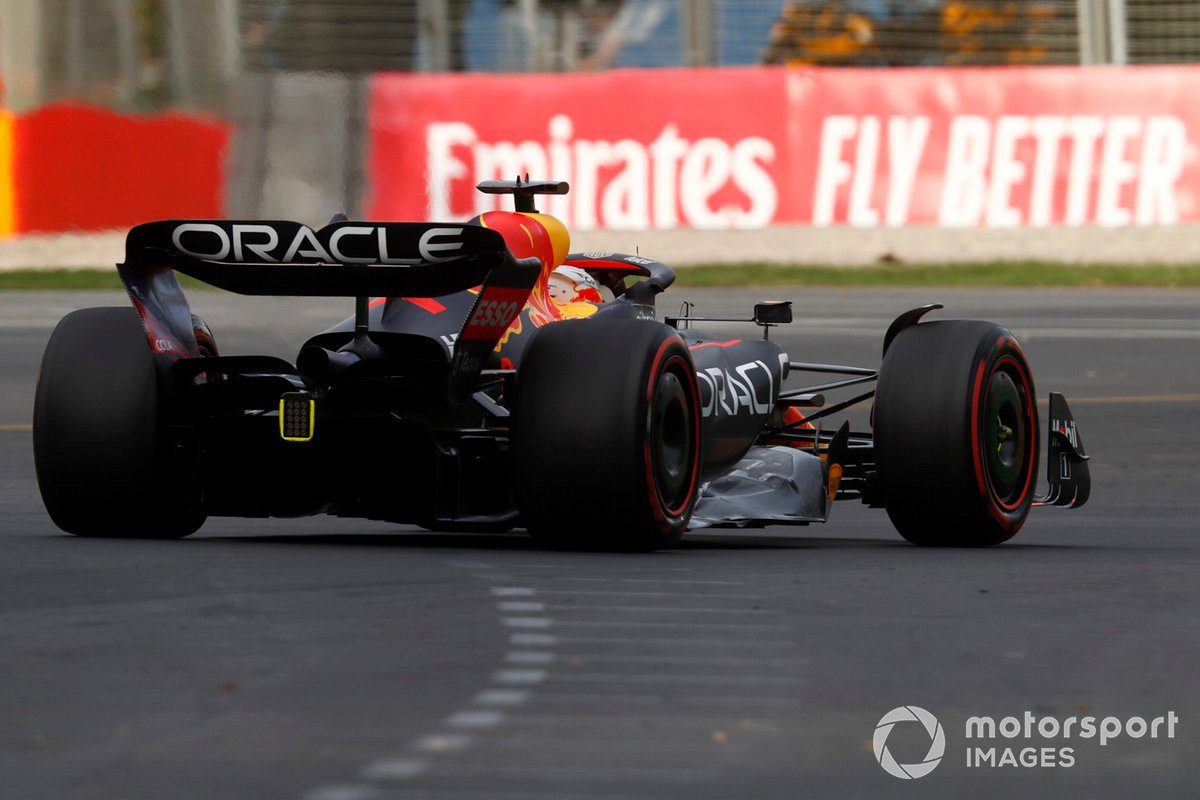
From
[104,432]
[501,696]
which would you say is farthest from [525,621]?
[104,432]

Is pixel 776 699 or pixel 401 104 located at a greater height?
pixel 401 104

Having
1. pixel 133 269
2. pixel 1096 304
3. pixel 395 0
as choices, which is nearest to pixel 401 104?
pixel 395 0

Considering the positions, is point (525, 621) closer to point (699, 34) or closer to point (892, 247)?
point (699, 34)

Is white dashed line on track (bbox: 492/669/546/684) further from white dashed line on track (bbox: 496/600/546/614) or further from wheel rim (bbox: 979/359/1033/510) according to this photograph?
wheel rim (bbox: 979/359/1033/510)

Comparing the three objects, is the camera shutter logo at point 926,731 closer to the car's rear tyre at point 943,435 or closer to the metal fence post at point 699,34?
the car's rear tyre at point 943,435

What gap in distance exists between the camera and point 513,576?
7.37 metres

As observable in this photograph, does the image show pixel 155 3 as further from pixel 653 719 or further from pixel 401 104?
pixel 653 719

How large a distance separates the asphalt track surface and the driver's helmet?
93 centimetres

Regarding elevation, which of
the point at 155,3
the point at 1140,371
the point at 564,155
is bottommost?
the point at 1140,371

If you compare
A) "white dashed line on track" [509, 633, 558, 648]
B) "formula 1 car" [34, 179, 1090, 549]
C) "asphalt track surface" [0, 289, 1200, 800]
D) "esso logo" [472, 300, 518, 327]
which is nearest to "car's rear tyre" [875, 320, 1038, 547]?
"formula 1 car" [34, 179, 1090, 549]

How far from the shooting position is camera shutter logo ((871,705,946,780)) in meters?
4.69

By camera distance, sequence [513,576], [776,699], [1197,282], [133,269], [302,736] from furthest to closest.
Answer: [1197,282], [133,269], [513,576], [776,699], [302,736]

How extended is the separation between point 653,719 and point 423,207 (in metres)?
20.6

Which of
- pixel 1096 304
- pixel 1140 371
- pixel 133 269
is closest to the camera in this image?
pixel 133 269
